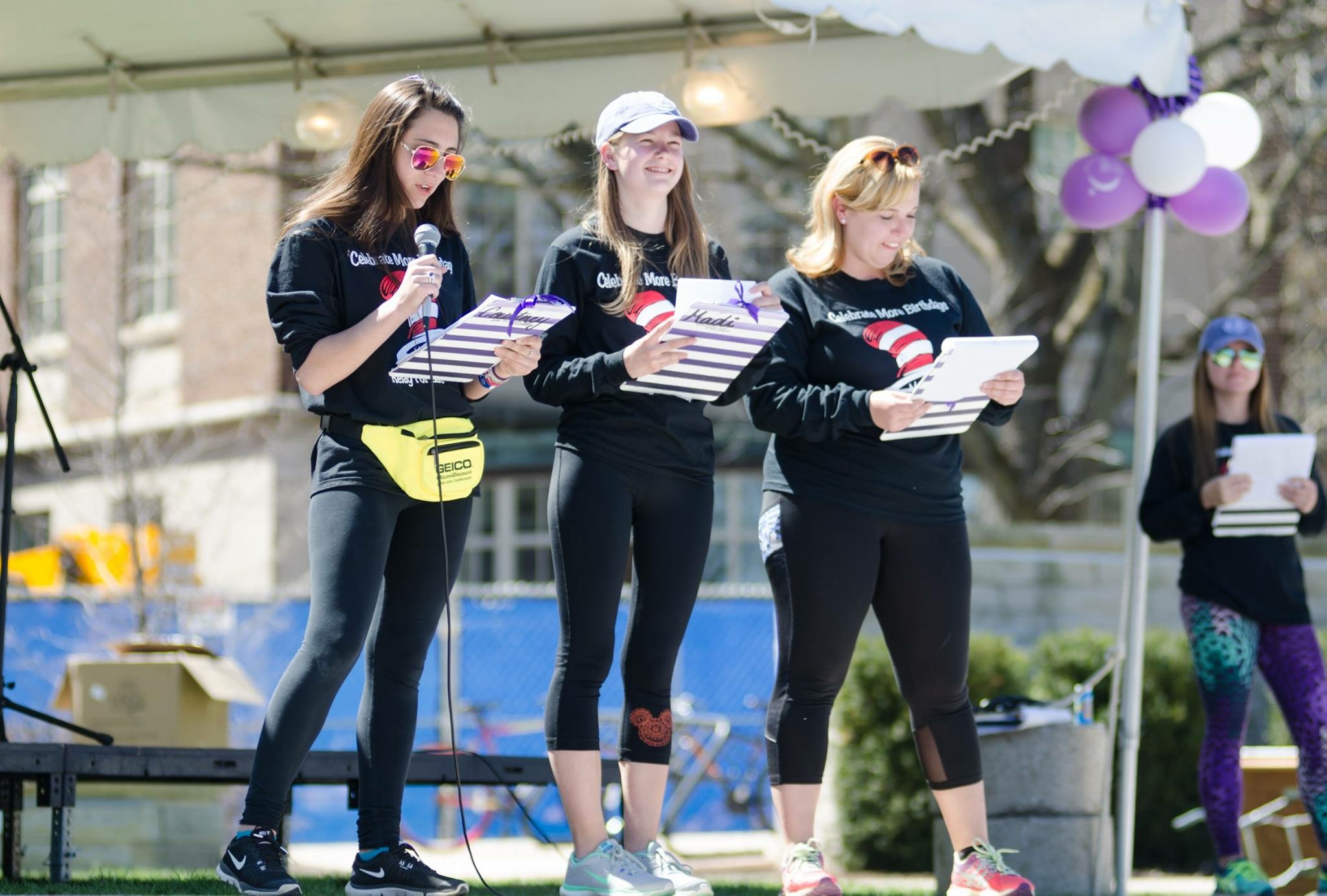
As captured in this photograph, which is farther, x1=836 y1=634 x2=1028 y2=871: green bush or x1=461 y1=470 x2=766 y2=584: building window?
x1=461 y1=470 x2=766 y2=584: building window

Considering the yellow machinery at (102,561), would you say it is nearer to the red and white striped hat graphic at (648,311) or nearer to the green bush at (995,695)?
the green bush at (995,695)

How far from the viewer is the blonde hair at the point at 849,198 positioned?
→ 4.54 meters

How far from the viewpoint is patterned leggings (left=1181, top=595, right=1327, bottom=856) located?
217 inches

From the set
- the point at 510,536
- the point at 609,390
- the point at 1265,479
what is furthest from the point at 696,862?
the point at 510,536

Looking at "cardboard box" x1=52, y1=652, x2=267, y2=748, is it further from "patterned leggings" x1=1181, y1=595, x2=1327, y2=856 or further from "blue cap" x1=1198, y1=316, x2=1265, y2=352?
"blue cap" x1=1198, y1=316, x2=1265, y2=352

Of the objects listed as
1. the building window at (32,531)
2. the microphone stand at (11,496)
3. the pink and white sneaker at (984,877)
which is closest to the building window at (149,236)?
the building window at (32,531)

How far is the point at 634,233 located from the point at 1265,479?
8.16 feet

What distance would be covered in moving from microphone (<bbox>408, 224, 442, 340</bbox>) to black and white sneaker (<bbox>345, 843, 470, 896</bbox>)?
1.33 meters

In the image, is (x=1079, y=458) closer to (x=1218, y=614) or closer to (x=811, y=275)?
(x=1218, y=614)

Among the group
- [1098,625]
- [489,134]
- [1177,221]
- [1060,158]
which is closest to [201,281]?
[1060,158]

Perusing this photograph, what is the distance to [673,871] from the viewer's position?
422 centimetres

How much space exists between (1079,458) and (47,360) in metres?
9.51

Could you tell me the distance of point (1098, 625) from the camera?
10695 millimetres

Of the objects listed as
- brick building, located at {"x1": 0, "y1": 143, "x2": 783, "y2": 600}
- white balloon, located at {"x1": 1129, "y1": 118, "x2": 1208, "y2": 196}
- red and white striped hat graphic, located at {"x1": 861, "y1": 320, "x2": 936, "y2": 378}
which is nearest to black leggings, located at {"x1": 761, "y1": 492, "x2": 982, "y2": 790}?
red and white striped hat graphic, located at {"x1": 861, "y1": 320, "x2": 936, "y2": 378}
